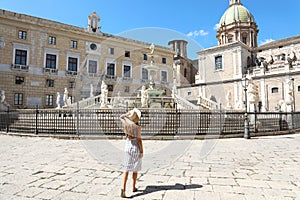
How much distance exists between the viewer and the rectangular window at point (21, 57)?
23841 millimetres

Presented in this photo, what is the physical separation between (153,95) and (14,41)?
61.8ft

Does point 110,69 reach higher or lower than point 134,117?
higher

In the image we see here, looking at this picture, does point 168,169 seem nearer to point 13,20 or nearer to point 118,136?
point 118,136

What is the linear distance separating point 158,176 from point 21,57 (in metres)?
26.7

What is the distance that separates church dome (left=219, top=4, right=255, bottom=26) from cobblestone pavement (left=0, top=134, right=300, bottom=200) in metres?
40.7

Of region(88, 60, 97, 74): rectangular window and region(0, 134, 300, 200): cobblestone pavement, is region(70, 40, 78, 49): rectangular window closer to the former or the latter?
region(88, 60, 97, 74): rectangular window

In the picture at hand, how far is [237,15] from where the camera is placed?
40031mm

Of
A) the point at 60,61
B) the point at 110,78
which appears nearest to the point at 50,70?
the point at 60,61

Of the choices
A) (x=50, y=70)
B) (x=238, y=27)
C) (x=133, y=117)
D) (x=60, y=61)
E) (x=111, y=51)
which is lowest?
(x=133, y=117)

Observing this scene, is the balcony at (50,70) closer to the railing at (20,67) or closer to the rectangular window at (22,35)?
the railing at (20,67)

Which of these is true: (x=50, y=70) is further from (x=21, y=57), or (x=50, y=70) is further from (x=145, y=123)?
(x=145, y=123)

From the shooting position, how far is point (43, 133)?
33.6ft

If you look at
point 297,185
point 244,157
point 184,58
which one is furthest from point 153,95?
point 184,58

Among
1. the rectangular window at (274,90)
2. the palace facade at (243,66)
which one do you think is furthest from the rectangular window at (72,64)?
the rectangular window at (274,90)
